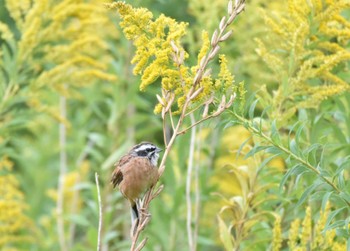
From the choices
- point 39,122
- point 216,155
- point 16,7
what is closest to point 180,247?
point 216,155

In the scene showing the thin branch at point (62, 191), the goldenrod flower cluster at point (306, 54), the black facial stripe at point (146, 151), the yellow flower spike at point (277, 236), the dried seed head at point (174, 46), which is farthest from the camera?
the thin branch at point (62, 191)

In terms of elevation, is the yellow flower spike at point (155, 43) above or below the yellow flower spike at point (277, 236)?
above

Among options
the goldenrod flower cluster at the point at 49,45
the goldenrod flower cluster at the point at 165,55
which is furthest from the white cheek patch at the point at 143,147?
the goldenrod flower cluster at the point at 49,45

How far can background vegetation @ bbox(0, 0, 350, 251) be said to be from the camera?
127 inches

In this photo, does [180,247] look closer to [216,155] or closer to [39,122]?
[216,155]

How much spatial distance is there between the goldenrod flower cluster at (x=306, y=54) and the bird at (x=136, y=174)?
0.69 metres

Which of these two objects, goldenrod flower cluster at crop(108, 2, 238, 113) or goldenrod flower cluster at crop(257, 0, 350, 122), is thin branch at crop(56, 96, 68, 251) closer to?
goldenrod flower cluster at crop(257, 0, 350, 122)

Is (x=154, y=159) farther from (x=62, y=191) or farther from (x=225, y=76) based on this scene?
(x=62, y=191)

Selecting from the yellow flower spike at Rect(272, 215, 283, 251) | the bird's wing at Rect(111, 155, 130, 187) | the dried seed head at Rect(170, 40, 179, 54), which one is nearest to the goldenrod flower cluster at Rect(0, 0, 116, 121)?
the bird's wing at Rect(111, 155, 130, 187)

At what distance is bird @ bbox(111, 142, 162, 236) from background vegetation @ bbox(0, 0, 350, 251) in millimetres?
252

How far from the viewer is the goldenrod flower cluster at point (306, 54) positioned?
11.1 feet

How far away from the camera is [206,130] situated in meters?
5.41

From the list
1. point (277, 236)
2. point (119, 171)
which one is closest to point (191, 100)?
point (119, 171)

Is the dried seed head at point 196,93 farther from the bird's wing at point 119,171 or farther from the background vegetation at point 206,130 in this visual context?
the bird's wing at point 119,171
